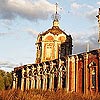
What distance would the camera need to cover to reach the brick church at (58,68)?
129 ft

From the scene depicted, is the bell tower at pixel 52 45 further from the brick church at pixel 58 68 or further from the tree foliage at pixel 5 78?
the tree foliage at pixel 5 78

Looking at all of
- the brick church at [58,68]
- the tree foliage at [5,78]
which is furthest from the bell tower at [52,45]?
the tree foliage at [5,78]

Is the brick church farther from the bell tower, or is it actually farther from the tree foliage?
the tree foliage

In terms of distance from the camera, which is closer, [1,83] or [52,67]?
[52,67]

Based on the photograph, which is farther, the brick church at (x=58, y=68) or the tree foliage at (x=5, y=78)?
the tree foliage at (x=5, y=78)

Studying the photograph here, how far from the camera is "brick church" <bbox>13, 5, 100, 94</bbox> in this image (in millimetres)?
39312

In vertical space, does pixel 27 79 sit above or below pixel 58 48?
below

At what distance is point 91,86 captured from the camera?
3900 centimetres

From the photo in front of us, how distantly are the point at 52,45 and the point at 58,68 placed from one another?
505 inches

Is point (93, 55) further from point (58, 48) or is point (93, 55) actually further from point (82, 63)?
A: point (58, 48)

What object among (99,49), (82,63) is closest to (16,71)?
(82,63)

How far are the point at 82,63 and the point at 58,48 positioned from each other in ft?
53.3

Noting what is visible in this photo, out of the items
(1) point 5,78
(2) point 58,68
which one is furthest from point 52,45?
→ (1) point 5,78

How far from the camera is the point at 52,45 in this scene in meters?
56.9
